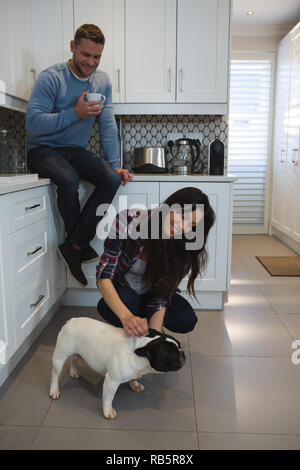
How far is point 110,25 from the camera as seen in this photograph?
280cm

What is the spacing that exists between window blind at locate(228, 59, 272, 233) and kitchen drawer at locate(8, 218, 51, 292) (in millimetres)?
3686

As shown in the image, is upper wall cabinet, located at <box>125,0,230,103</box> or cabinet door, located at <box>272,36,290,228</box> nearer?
upper wall cabinet, located at <box>125,0,230,103</box>

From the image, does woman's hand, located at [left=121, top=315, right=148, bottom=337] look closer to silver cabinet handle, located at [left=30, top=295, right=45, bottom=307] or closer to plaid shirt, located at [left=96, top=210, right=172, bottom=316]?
plaid shirt, located at [left=96, top=210, right=172, bottom=316]

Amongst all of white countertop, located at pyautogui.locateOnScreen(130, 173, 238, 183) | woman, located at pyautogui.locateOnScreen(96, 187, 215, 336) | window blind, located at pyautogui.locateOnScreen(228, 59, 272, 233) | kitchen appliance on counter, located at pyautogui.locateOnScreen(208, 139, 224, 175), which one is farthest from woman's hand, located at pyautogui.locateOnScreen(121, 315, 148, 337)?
window blind, located at pyautogui.locateOnScreen(228, 59, 272, 233)

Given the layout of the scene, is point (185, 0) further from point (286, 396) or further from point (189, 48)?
point (286, 396)

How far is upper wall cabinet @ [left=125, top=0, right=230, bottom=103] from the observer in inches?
110

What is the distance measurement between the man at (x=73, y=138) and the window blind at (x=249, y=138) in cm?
314

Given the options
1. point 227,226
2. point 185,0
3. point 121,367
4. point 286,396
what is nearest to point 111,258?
point 121,367

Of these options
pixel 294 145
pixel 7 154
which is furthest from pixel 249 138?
pixel 7 154

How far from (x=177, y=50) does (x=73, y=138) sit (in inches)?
39.0

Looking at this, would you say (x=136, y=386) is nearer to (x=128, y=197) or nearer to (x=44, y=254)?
(x=44, y=254)

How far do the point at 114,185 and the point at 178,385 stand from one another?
1155 millimetres

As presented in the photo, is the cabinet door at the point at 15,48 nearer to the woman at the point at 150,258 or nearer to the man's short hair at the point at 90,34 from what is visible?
the man's short hair at the point at 90,34

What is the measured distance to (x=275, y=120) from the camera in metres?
5.23
